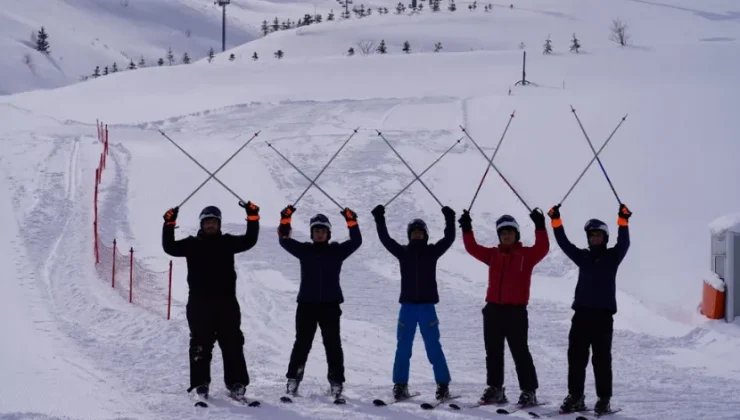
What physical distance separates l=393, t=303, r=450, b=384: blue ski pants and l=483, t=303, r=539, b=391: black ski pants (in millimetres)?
399

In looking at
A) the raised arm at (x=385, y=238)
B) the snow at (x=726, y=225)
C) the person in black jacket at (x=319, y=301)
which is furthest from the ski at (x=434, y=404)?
the snow at (x=726, y=225)

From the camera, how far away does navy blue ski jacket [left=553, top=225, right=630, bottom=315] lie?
23.1 ft

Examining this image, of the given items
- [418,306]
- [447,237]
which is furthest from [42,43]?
[418,306]

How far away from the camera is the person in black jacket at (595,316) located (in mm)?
6977

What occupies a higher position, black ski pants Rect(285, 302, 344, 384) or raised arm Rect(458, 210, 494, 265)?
raised arm Rect(458, 210, 494, 265)

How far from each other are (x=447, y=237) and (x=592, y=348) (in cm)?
148

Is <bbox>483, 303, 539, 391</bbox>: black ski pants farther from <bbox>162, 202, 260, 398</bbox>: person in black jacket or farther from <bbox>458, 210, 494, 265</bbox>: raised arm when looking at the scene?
<bbox>162, 202, 260, 398</bbox>: person in black jacket

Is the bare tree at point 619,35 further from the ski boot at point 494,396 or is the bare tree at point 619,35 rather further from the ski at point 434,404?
the ski at point 434,404

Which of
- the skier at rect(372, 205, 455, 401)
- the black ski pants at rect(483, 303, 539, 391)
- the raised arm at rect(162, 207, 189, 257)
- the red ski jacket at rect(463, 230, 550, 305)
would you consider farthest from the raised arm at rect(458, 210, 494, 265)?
the raised arm at rect(162, 207, 189, 257)

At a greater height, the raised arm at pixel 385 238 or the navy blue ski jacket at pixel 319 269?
the raised arm at pixel 385 238

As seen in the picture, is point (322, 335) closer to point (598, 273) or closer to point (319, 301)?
point (319, 301)

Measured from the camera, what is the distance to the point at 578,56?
42.2m

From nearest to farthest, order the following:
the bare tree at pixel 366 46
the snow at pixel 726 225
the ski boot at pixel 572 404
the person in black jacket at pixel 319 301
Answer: the ski boot at pixel 572 404
the person in black jacket at pixel 319 301
the snow at pixel 726 225
the bare tree at pixel 366 46

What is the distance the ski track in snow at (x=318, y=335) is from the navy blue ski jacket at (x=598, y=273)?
35.7 inches
